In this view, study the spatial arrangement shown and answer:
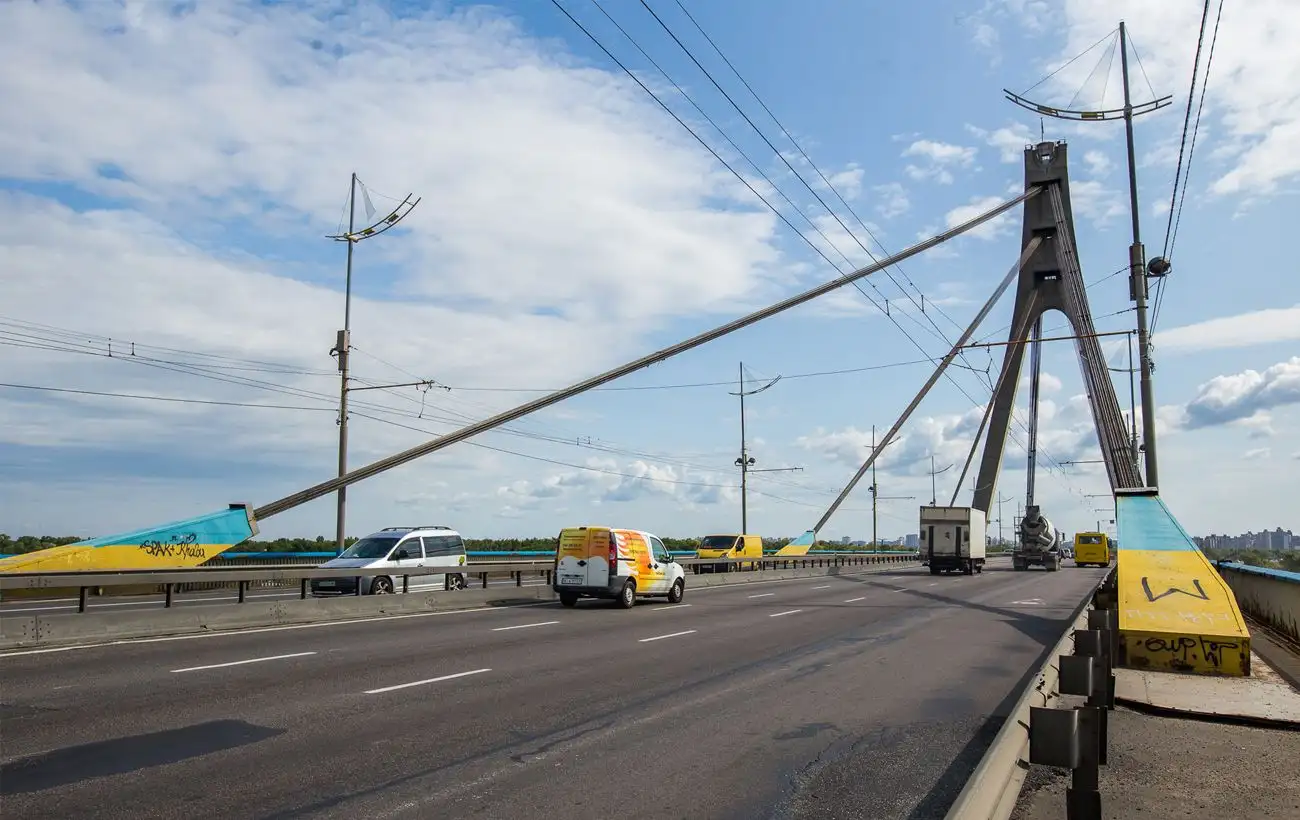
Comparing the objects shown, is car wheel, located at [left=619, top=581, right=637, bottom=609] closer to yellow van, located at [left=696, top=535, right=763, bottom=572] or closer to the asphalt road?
the asphalt road

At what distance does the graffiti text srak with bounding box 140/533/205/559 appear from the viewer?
2888cm

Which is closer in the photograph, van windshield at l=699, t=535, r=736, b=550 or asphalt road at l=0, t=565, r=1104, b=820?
asphalt road at l=0, t=565, r=1104, b=820

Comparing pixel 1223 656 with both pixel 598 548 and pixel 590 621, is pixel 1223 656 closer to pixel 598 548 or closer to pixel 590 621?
pixel 590 621

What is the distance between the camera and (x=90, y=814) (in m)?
5.77

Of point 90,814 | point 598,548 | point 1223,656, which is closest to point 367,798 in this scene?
point 90,814

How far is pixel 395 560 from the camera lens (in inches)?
986

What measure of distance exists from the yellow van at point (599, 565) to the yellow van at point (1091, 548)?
5938 centimetres

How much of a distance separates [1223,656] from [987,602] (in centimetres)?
1602

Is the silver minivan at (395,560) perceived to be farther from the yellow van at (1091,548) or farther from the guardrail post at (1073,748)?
the yellow van at (1091,548)

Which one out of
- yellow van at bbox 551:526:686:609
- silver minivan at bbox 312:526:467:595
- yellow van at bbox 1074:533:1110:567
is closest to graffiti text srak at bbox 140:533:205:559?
silver minivan at bbox 312:526:467:595

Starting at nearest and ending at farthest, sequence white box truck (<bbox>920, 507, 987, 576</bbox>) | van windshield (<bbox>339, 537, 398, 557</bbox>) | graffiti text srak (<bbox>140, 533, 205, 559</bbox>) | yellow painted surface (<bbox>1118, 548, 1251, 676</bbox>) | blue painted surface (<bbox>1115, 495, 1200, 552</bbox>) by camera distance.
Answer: yellow painted surface (<bbox>1118, 548, 1251, 676</bbox>), blue painted surface (<bbox>1115, 495, 1200, 552</bbox>), van windshield (<bbox>339, 537, 398, 557</bbox>), graffiti text srak (<bbox>140, 533, 205, 559</bbox>), white box truck (<bbox>920, 507, 987, 576</bbox>)

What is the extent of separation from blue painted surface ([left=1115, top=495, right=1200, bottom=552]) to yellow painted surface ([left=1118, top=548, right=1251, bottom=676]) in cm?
211

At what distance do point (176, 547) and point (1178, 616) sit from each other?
91.5 ft

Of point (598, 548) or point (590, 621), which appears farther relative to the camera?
point (598, 548)
